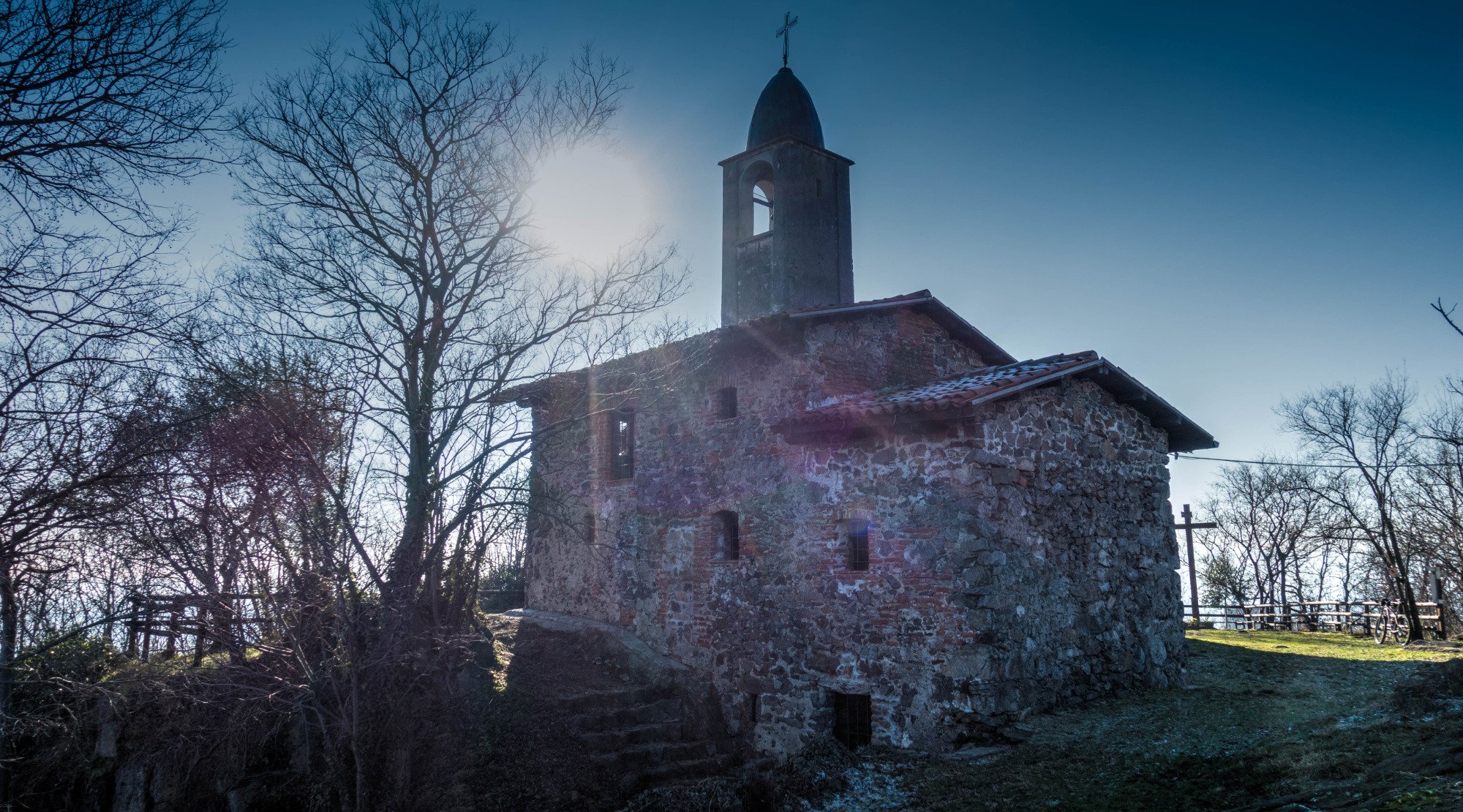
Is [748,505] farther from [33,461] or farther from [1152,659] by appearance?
[33,461]

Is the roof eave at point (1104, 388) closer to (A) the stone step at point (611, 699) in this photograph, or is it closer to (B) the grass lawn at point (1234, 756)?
(B) the grass lawn at point (1234, 756)

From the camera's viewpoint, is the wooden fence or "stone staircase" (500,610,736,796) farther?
the wooden fence

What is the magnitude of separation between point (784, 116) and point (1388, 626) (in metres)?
17.8

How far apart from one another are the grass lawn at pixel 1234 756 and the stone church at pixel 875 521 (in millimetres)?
757

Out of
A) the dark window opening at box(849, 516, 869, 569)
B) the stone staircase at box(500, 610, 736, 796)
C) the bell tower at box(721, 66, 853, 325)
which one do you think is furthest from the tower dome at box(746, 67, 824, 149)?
the stone staircase at box(500, 610, 736, 796)

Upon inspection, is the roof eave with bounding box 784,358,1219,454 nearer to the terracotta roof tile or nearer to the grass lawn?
the terracotta roof tile

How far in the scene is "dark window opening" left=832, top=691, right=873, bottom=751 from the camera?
1023cm

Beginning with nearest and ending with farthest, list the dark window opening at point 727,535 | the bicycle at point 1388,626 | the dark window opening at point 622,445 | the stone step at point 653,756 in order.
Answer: the stone step at point 653,756 → the dark window opening at point 727,535 → the dark window opening at point 622,445 → the bicycle at point 1388,626

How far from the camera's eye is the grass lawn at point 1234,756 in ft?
19.3

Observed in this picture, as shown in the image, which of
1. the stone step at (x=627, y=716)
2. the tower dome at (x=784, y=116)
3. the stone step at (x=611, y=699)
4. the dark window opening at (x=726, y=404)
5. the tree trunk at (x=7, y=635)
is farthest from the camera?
the tower dome at (x=784, y=116)

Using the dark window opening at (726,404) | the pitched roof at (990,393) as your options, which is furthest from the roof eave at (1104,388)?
the dark window opening at (726,404)

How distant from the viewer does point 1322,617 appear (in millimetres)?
23875

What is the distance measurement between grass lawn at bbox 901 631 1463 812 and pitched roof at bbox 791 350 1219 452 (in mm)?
3698

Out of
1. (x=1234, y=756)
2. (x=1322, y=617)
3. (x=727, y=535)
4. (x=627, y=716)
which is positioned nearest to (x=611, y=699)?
(x=627, y=716)
